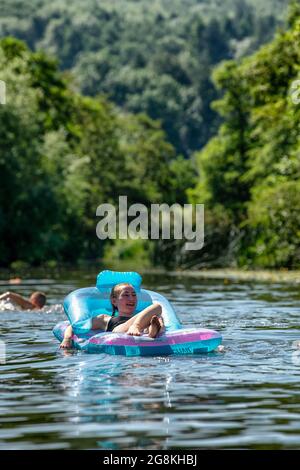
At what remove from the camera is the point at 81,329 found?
1662cm

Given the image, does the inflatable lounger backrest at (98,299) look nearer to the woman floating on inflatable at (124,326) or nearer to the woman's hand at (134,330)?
the woman floating on inflatable at (124,326)

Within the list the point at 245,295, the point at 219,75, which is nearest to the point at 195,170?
the point at 219,75

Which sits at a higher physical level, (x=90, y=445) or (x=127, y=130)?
(x=127, y=130)

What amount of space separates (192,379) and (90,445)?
3797mm

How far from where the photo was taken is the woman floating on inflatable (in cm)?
1505

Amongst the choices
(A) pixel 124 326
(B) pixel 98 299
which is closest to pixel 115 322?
(A) pixel 124 326

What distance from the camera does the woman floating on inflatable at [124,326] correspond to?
15055mm

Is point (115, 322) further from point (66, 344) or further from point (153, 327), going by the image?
point (153, 327)

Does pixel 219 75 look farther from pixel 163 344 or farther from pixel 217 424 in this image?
pixel 217 424

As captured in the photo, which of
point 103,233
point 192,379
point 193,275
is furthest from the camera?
point 103,233

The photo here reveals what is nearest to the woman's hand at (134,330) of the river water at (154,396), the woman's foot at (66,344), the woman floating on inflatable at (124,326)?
the woman floating on inflatable at (124,326)

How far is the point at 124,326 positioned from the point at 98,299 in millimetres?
2320

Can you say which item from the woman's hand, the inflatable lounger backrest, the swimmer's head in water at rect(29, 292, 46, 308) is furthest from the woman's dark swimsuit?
the swimmer's head in water at rect(29, 292, 46, 308)

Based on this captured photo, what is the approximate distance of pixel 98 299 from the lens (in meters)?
18.2
